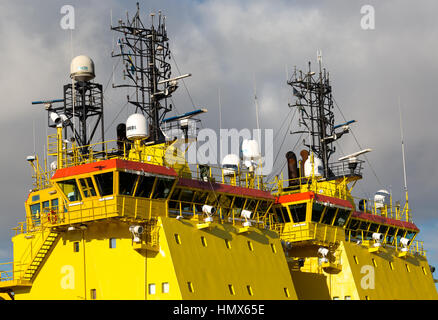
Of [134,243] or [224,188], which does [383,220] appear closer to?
[224,188]

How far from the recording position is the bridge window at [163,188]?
54.6 meters

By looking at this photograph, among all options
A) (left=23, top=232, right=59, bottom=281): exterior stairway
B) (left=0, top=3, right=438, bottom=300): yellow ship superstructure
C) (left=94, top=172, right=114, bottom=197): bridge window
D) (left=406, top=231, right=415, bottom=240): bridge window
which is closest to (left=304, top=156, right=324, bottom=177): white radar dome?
(left=0, top=3, right=438, bottom=300): yellow ship superstructure

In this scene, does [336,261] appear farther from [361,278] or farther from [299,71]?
[299,71]

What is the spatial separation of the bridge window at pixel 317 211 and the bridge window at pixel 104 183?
736 inches

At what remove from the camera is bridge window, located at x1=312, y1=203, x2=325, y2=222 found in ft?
218

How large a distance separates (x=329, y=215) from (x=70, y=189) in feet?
68.6

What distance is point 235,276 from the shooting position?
56.3m

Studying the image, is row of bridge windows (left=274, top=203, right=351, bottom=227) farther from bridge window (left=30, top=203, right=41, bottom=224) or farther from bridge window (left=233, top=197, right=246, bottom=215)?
bridge window (left=30, top=203, right=41, bottom=224)

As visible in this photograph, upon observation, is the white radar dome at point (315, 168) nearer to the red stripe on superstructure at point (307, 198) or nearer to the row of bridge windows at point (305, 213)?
the red stripe on superstructure at point (307, 198)

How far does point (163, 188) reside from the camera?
180 ft

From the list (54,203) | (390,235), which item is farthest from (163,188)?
(390,235)

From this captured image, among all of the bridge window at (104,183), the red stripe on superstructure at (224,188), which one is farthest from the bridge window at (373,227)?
the bridge window at (104,183)

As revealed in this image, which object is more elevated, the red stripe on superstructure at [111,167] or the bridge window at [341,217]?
the red stripe on superstructure at [111,167]

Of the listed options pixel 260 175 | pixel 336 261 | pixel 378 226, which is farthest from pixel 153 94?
pixel 378 226
